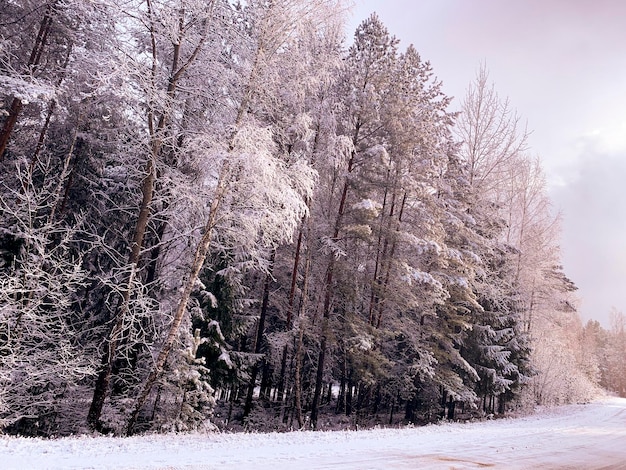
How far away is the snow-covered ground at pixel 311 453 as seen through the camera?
6.23 metres

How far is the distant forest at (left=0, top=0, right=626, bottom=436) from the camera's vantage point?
1091 cm

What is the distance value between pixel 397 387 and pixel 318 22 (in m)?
15.7

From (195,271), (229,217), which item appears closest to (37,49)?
(229,217)

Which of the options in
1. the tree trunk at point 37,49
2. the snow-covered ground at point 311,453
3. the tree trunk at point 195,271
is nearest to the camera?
the snow-covered ground at point 311,453

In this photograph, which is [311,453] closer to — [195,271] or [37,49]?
[195,271]

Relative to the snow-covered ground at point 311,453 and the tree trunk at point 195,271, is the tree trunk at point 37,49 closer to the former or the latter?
the tree trunk at point 195,271

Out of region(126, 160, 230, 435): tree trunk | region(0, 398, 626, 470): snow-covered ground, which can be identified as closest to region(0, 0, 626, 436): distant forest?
region(126, 160, 230, 435): tree trunk

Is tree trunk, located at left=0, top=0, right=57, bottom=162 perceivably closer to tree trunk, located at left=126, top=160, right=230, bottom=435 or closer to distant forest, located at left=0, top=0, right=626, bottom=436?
distant forest, located at left=0, top=0, right=626, bottom=436

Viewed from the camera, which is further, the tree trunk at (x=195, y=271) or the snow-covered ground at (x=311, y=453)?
the tree trunk at (x=195, y=271)

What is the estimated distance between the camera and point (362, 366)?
15.6 metres

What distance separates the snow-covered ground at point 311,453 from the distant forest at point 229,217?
10.5ft

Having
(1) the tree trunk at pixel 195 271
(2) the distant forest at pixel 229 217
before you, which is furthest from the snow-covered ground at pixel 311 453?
(2) the distant forest at pixel 229 217

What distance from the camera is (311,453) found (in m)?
7.78

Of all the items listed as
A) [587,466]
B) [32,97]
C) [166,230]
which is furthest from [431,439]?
[32,97]
